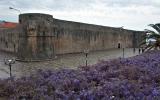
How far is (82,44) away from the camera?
28.4 meters

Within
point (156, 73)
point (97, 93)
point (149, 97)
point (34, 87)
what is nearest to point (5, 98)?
point (34, 87)

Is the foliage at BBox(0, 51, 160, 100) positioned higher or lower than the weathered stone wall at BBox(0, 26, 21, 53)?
lower

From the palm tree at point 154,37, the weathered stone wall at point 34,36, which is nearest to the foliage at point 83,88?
the palm tree at point 154,37

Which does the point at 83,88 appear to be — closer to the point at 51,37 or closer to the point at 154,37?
the point at 154,37

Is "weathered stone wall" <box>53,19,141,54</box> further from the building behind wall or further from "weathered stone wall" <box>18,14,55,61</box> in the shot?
"weathered stone wall" <box>18,14,55,61</box>

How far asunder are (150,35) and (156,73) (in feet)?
36.1

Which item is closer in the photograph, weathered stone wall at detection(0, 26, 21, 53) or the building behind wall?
the building behind wall

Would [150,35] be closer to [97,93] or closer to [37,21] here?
[37,21]

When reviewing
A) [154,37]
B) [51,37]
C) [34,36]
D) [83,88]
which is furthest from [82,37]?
[83,88]

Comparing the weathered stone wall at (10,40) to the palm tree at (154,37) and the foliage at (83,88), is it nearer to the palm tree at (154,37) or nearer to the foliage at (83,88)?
the palm tree at (154,37)

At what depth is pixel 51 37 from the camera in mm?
21750

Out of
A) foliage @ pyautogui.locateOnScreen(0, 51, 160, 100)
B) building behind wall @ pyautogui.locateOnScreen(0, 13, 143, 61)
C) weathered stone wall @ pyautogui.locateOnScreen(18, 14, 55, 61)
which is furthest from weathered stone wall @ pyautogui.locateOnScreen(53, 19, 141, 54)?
foliage @ pyautogui.locateOnScreen(0, 51, 160, 100)

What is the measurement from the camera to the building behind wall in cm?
2028

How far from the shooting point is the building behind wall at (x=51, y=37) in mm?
20281
